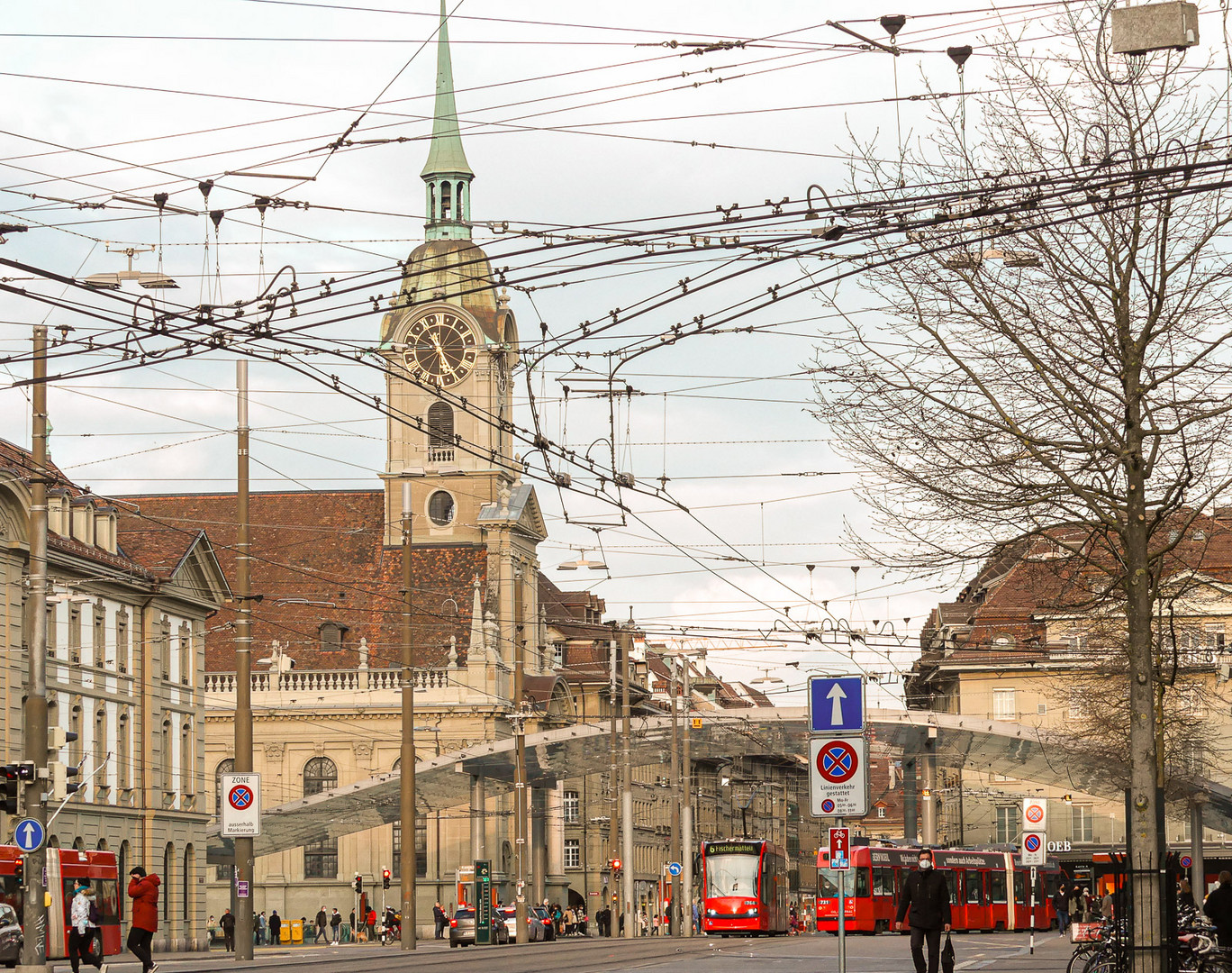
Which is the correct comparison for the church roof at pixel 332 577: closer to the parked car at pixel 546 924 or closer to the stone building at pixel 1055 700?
the stone building at pixel 1055 700

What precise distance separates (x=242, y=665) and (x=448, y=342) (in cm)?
5965

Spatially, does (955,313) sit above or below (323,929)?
above

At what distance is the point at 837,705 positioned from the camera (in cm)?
1770

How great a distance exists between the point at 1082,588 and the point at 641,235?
9.64 metres

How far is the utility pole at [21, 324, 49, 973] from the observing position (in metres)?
27.1

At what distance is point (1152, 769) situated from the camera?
70.7ft

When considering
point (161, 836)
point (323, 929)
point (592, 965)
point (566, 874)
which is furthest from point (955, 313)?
point (566, 874)

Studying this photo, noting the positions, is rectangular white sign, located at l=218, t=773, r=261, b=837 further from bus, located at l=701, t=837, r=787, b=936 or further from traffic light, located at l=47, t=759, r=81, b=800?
bus, located at l=701, t=837, r=787, b=936

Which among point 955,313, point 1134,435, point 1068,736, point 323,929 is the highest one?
point 955,313

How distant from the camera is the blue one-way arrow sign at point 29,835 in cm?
2733

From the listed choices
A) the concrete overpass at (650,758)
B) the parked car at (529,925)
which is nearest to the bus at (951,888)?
the concrete overpass at (650,758)

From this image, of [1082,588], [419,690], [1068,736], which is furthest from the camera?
[419,690]

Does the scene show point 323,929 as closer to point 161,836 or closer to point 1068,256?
point 161,836

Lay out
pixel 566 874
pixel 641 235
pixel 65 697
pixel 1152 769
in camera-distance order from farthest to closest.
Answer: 1. pixel 566 874
2. pixel 65 697
3. pixel 1152 769
4. pixel 641 235
